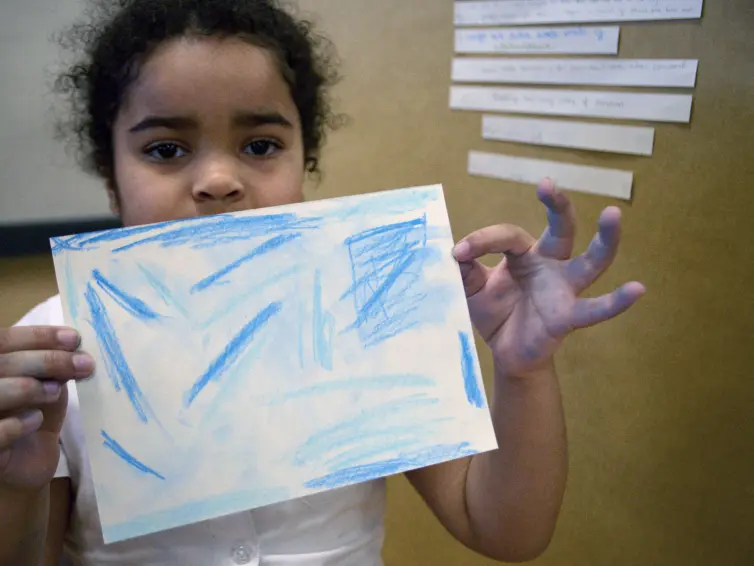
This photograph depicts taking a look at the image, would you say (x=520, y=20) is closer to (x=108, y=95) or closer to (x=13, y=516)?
(x=108, y=95)

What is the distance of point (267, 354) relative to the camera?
1.50 ft

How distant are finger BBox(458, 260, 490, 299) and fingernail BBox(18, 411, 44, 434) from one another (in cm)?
36

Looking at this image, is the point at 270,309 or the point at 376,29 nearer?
the point at 270,309

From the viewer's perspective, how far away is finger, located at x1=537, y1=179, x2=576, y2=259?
1.46 feet

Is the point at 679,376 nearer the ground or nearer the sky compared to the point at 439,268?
nearer the ground

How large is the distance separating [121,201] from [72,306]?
0.17m

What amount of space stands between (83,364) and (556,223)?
0.38 m

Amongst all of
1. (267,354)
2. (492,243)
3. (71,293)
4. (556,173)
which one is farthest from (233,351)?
(556,173)

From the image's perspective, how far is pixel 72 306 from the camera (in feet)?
1.42

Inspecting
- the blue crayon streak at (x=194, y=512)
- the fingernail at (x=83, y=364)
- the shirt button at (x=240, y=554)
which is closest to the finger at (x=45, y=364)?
the fingernail at (x=83, y=364)

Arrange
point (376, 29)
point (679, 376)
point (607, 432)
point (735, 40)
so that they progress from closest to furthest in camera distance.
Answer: point (735, 40), point (679, 376), point (607, 432), point (376, 29)

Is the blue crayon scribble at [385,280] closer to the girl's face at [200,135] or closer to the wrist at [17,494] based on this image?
the girl's face at [200,135]

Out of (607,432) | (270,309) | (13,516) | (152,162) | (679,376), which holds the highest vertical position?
(152,162)

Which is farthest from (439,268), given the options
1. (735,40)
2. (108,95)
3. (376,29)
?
(376,29)
